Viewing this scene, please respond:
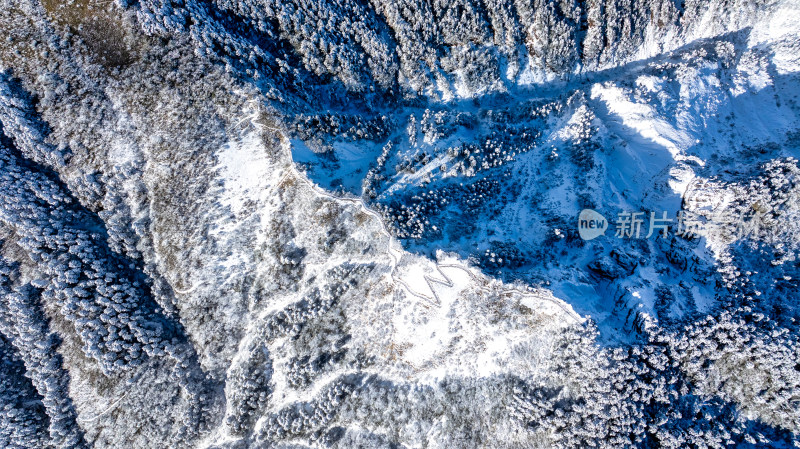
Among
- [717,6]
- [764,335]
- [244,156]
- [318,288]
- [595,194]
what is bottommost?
[764,335]

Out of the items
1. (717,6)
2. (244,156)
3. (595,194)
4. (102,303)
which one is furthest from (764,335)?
(102,303)

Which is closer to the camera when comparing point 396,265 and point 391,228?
point 396,265

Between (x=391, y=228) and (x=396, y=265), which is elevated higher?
(x=391, y=228)

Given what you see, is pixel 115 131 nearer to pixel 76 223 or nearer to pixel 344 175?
pixel 76 223

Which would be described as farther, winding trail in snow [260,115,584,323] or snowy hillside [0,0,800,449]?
winding trail in snow [260,115,584,323]

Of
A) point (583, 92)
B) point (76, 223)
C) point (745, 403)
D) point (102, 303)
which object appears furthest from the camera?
point (583, 92)

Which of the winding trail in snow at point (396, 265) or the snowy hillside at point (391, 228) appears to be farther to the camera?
the winding trail in snow at point (396, 265)

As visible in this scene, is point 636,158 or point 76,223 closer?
point 76,223

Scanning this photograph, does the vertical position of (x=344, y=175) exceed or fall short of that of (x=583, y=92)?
it exceeds it
